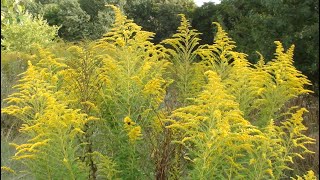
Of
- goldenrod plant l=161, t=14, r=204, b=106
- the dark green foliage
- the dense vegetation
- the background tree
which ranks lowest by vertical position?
the dense vegetation

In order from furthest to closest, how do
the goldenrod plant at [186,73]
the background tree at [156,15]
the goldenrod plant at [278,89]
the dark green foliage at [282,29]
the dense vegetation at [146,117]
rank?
the dark green foliage at [282,29], the background tree at [156,15], the goldenrod plant at [186,73], the goldenrod plant at [278,89], the dense vegetation at [146,117]

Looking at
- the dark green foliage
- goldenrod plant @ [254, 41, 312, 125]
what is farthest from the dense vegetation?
the dark green foliage

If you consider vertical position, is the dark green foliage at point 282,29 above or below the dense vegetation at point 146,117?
above

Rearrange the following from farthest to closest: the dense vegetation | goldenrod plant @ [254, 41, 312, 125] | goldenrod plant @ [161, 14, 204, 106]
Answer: goldenrod plant @ [161, 14, 204, 106] < goldenrod plant @ [254, 41, 312, 125] < the dense vegetation

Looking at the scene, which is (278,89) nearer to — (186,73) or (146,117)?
(186,73)

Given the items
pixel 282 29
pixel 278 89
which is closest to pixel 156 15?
pixel 278 89

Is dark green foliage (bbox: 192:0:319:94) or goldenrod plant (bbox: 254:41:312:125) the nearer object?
goldenrod plant (bbox: 254:41:312:125)

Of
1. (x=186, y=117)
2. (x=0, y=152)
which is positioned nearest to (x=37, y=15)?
(x=0, y=152)

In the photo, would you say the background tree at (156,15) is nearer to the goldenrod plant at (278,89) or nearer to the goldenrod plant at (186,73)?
the goldenrod plant at (186,73)

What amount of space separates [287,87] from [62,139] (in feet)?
6.40

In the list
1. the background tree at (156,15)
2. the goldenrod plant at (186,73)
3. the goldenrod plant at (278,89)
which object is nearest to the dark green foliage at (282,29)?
the background tree at (156,15)

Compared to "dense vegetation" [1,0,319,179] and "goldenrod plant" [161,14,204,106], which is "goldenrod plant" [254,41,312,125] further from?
"goldenrod plant" [161,14,204,106]

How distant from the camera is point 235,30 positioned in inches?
446

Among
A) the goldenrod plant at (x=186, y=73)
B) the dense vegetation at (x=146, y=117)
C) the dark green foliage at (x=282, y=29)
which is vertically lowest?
the dense vegetation at (x=146, y=117)
